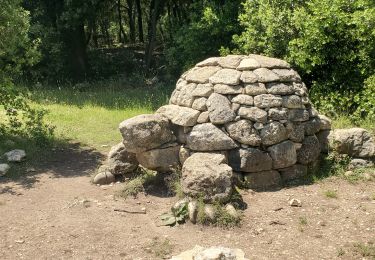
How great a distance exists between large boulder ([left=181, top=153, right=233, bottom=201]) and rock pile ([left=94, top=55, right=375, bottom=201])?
115 mm

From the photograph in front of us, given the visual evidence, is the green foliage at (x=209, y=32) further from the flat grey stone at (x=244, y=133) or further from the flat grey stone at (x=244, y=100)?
the flat grey stone at (x=244, y=133)

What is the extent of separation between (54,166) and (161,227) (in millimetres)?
3144

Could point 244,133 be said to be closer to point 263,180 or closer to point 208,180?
point 263,180

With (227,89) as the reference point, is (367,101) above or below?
below

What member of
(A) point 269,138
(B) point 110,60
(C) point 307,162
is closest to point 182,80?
(A) point 269,138

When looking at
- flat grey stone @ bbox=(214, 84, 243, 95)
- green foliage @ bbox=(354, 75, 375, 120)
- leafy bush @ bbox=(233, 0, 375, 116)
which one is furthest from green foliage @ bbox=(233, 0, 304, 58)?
flat grey stone @ bbox=(214, 84, 243, 95)

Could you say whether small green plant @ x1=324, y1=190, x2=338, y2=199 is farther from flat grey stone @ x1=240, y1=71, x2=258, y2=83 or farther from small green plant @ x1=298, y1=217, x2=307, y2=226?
flat grey stone @ x1=240, y1=71, x2=258, y2=83

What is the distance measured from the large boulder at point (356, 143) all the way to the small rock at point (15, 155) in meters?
5.23

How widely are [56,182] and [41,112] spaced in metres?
2.19

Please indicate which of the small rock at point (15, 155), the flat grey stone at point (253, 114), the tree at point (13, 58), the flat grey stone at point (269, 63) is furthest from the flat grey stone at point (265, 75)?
the tree at point (13, 58)

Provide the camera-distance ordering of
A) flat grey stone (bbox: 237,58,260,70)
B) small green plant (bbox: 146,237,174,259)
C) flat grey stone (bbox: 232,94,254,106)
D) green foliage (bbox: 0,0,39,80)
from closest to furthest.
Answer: small green plant (bbox: 146,237,174,259) < flat grey stone (bbox: 232,94,254,106) < flat grey stone (bbox: 237,58,260,70) < green foliage (bbox: 0,0,39,80)

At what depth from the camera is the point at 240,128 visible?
645 cm

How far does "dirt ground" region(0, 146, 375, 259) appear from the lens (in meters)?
5.14

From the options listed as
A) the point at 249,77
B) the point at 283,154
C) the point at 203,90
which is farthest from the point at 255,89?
the point at 283,154
